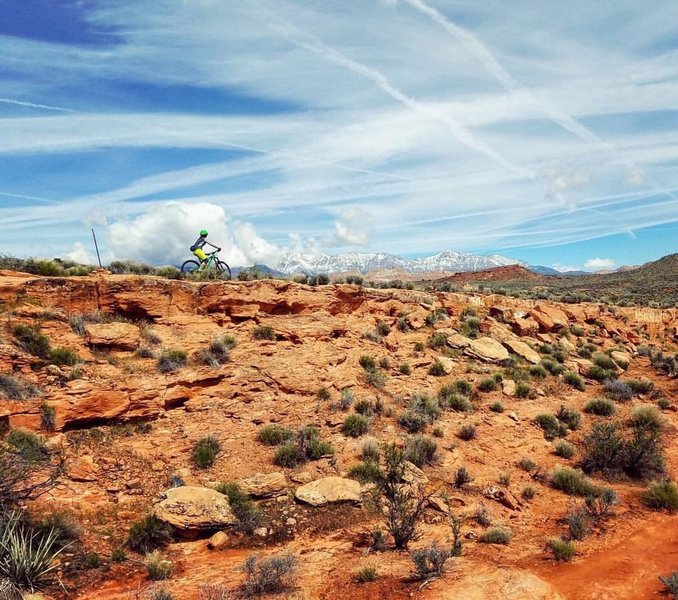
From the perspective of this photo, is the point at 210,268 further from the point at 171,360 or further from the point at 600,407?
the point at 600,407

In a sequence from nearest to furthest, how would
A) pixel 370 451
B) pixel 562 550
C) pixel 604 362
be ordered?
pixel 562 550
pixel 370 451
pixel 604 362

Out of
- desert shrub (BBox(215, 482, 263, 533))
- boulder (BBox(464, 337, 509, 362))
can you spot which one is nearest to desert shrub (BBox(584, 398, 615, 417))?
boulder (BBox(464, 337, 509, 362))

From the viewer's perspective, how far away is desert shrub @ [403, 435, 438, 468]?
32.6 feet

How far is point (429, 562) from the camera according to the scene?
6.23 m

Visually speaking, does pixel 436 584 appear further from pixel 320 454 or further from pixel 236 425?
pixel 236 425

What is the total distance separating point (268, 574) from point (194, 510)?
2.16 m

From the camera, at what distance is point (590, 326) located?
23.6m

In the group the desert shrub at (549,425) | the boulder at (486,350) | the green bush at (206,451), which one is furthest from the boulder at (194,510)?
the boulder at (486,350)

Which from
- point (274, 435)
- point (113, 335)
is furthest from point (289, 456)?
point (113, 335)

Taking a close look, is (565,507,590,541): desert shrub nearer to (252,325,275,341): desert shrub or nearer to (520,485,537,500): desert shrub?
(520,485,537,500): desert shrub

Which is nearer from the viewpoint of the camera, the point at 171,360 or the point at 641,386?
the point at 171,360

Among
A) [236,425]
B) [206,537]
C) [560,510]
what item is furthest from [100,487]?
[560,510]

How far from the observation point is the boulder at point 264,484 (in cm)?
844

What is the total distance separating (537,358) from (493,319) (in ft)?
10.2
